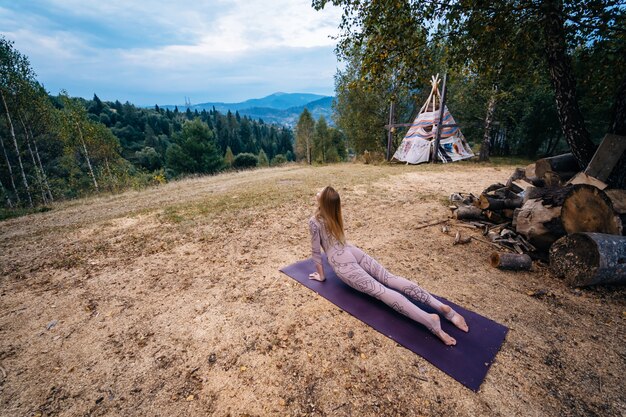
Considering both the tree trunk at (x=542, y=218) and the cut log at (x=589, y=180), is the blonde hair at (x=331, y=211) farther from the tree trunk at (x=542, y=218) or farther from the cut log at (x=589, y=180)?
the cut log at (x=589, y=180)

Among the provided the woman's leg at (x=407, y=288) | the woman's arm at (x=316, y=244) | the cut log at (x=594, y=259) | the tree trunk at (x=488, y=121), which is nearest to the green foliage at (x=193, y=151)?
the tree trunk at (x=488, y=121)

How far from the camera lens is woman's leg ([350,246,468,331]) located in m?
3.09

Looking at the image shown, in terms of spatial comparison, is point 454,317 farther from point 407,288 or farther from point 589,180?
point 589,180

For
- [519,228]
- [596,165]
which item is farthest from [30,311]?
[596,165]

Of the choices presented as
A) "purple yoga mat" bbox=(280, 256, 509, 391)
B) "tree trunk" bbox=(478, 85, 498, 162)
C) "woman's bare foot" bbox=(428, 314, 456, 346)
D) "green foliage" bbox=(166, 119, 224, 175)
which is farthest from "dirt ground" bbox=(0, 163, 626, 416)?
"green foliage" bbox=(166, 119, 224, 175)

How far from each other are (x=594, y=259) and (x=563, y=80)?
3.82 metres

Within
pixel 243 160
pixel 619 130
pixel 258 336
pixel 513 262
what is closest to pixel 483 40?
pixel 619 130

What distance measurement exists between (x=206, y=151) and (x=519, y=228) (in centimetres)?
4625

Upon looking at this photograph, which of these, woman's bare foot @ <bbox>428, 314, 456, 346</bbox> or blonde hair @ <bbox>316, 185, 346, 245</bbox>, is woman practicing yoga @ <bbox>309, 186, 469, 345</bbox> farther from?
woman's bare foot @ <bbox>428, 314, 456, 346</bbox>

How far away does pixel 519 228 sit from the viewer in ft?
16.5

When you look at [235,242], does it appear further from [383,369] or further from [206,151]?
[206,151]

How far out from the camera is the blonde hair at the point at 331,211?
352cm

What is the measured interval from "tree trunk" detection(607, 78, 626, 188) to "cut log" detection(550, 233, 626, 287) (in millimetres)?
1888

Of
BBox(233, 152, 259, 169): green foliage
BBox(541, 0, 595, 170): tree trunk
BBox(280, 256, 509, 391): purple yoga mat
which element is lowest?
BBox(233, 152, 259, 169): green foliage
